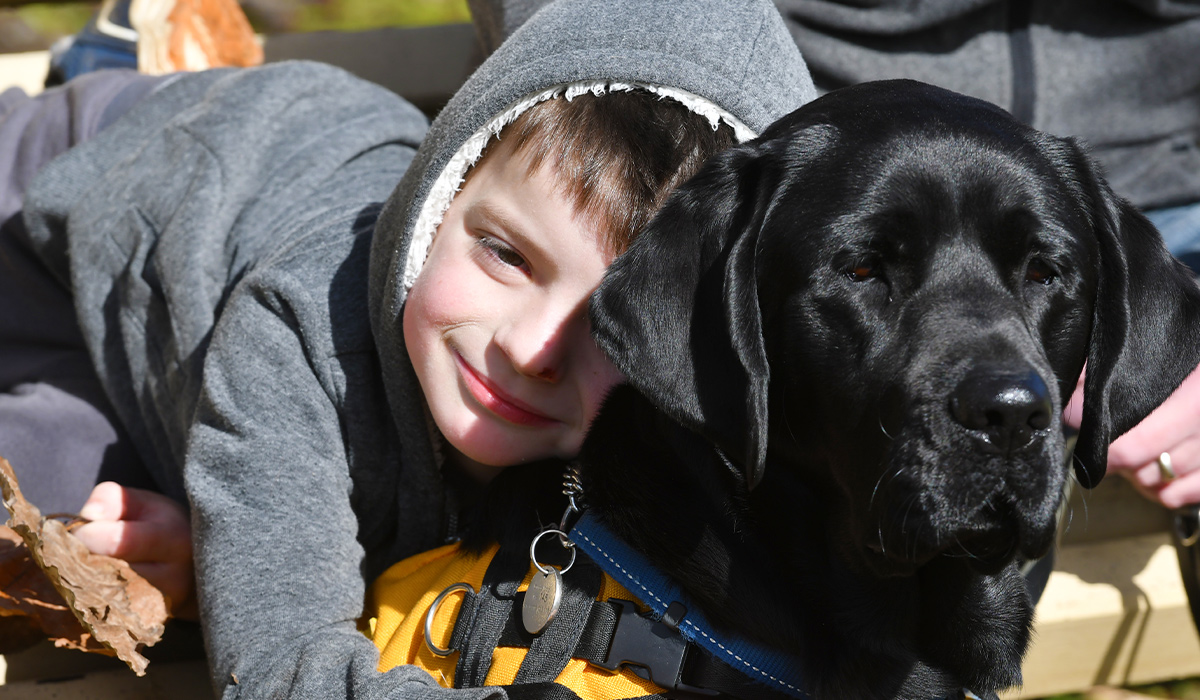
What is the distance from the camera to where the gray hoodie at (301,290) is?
191cm

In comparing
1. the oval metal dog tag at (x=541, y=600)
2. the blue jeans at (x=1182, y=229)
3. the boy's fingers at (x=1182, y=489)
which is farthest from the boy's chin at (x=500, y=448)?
the blue jeans at (x=1182, y=229)

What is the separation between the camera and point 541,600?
1757mm

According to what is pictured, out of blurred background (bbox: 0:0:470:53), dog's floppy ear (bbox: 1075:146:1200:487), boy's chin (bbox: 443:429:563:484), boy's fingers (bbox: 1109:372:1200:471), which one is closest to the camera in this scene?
dog's floppy ear (bbox: 1075:146:1200:487)

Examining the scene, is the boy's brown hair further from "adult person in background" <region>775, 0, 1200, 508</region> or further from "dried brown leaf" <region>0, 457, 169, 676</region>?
"adult person in background" <region>775, 0, 1200, 508</region>

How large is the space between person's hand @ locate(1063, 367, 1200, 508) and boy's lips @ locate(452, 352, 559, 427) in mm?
1359

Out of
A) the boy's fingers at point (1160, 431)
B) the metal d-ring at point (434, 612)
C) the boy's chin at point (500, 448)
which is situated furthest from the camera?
the boy's fingers at point (1160, 431)

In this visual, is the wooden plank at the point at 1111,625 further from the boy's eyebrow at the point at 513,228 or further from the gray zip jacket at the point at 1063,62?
the boy's eyebrow at the point at 513,228

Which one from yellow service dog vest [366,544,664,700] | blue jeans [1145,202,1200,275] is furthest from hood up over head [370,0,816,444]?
blue jeans [1145,202,1200,275]

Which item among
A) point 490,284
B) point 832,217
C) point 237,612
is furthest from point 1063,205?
point 237,612

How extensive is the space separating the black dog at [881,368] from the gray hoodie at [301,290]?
381 mm

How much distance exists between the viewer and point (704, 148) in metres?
1.90

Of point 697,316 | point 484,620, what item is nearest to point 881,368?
point 697,316

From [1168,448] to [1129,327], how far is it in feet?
3.60

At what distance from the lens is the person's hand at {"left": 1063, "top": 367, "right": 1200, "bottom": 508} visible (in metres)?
2.50
